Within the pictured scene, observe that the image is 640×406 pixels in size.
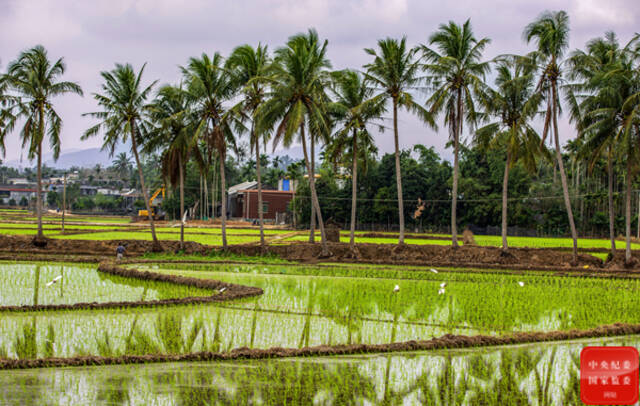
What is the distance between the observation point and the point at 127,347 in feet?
28.5

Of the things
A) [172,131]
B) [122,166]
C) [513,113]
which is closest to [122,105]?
[172,131]

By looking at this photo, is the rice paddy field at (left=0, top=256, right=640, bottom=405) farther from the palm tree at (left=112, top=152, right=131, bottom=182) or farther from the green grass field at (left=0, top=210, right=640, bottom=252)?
the palm tree at (left=112, top=152, right=131, bottom=182)

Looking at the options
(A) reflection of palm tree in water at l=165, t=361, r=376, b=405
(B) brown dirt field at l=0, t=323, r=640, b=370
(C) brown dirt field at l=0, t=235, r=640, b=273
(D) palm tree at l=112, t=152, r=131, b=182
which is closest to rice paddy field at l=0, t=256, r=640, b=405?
(A) reflection of palm tree in water at l=165, t=361, r=376, b=405

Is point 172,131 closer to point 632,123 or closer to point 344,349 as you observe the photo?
point 632,123

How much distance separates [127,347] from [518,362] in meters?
5.39

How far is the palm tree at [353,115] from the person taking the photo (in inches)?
1093

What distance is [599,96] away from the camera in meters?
24.1

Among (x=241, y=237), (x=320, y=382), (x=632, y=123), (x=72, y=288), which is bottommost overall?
(x=320, y=382)

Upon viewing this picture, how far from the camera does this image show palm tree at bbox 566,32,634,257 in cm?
2373

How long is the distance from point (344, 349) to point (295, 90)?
60.6 feet

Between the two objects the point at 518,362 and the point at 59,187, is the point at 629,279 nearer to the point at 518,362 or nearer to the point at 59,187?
the point at 518,362

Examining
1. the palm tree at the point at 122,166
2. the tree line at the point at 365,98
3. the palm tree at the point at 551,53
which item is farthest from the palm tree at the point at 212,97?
the palm tree at the point at 122,166

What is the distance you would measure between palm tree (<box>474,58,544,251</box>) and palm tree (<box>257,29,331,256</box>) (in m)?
7.09

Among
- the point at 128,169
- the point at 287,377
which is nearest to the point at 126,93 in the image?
the point at 287,377
